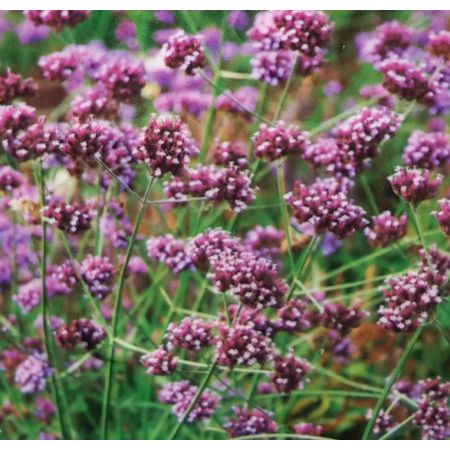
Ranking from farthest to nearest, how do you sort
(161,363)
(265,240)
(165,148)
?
(265,240), (161,363), (165,148)

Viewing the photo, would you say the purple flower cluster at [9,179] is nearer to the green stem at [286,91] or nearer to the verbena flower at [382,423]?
the green stem at [286,91]

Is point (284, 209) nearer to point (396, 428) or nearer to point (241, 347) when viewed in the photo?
point (241, 347)

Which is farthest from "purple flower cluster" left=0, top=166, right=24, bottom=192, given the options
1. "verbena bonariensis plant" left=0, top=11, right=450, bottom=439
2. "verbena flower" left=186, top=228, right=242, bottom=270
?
"verbena flower" left=186, top=228, right=242, bottom=270

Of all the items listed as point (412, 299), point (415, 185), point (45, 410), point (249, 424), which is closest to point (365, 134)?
point (415, 185)

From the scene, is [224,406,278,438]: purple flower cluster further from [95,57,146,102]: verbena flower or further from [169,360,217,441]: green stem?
[95,57,146,102]: verbena flower

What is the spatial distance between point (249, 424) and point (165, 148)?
1.38ft

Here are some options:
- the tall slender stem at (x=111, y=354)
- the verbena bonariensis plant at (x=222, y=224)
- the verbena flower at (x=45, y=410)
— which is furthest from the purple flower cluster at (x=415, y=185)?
the verbena flower at (x=45, y=410)

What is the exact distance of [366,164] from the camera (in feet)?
3.87

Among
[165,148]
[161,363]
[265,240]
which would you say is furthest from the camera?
[265,240]

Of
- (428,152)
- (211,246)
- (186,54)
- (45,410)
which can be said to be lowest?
(45,410)

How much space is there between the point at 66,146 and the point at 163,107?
21 centimetres

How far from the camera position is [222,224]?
1.26 metres

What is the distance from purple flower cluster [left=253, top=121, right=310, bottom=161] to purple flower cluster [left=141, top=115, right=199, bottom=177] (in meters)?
0.12
